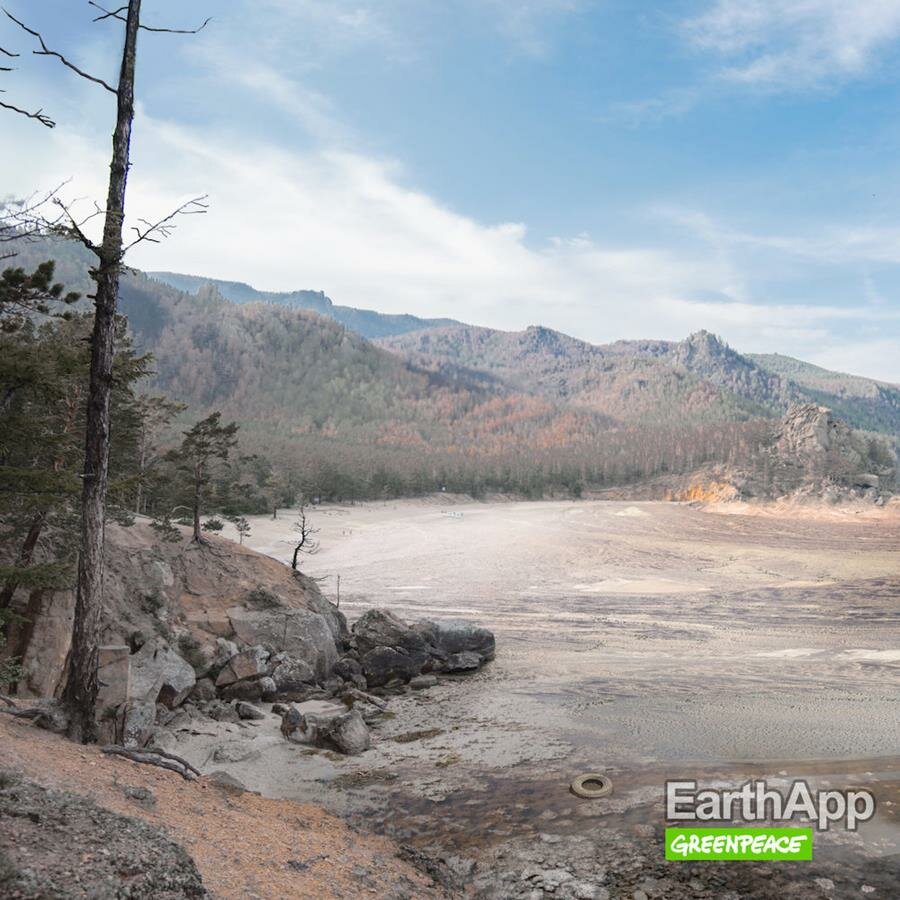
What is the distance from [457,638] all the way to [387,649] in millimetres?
3479

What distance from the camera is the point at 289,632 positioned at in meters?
21.2

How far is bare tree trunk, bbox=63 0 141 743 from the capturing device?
9203 mm

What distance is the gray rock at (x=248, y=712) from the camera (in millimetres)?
16453

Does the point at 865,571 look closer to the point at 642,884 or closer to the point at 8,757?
the point at 642,884

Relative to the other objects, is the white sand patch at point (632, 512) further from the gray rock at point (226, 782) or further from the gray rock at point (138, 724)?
the gray rock at point (226, 782)

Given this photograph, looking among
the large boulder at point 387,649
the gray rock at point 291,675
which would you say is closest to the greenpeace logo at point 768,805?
the gray rock at point 291,675

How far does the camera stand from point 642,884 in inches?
329

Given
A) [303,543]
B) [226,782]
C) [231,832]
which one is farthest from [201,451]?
[231,832]

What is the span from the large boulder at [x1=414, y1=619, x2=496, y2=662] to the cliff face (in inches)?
139

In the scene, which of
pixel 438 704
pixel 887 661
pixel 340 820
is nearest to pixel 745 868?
pixel 340 820

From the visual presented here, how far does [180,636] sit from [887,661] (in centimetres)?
2688

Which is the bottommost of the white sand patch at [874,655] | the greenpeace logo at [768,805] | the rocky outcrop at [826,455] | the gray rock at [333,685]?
the gray rock at [333,685]

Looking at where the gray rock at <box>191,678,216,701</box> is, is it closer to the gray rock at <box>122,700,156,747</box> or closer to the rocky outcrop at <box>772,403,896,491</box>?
the gray rock at <box>122,700,156,747</box>

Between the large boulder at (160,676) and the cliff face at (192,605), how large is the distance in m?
0.50
